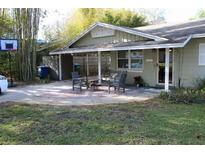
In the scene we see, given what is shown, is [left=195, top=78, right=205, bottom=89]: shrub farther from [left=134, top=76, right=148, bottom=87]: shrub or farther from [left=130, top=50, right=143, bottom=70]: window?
[left=130, top=50, right=143, bottom=70]: window

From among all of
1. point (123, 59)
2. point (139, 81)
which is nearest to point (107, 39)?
point (123, 59)

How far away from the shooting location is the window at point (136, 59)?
1442 cm

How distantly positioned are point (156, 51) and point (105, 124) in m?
7.88

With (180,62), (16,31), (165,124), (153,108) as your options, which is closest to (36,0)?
(165,124)

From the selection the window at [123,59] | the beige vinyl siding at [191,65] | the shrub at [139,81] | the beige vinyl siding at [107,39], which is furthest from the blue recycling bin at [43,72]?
the beige vinyl siding at [191,65]

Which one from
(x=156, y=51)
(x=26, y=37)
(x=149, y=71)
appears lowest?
(x=149, y=71)

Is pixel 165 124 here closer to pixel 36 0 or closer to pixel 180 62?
pixel 36 0

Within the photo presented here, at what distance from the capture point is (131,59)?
48.9 feet

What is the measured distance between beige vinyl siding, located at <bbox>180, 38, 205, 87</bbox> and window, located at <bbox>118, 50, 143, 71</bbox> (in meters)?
2.55

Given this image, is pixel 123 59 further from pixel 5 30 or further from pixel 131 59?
pixel 5 30

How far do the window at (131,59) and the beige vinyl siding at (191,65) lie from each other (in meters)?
2.55

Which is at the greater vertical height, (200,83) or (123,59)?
(123,59)

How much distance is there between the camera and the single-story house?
11.9 meters

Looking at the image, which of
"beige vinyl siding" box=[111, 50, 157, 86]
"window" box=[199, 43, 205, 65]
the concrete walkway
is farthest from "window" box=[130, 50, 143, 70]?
"window" box=[199, 43, 205, 65]
